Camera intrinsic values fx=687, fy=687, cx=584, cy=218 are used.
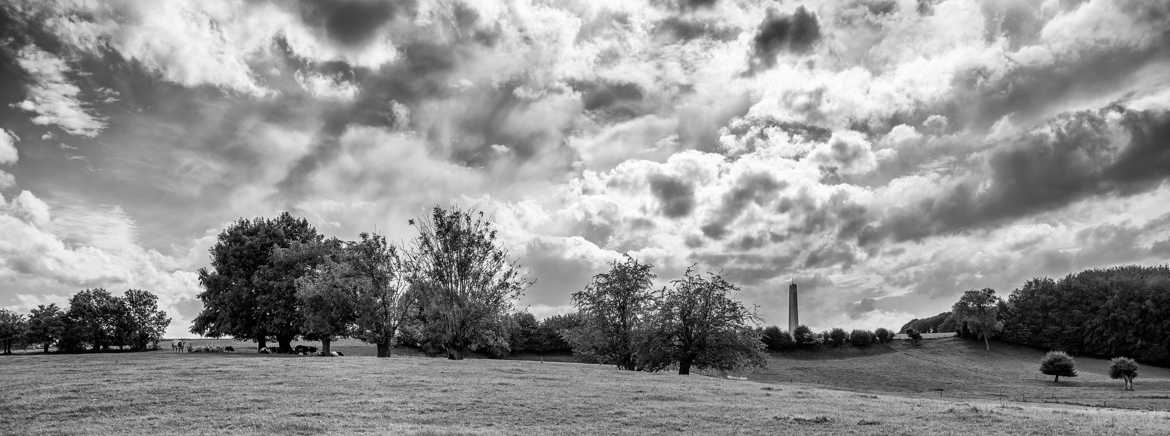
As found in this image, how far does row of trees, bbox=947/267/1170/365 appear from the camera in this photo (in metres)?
123

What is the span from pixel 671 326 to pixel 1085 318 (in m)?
115

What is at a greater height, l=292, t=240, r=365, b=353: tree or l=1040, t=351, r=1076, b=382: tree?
l=292, t=240, r=365, b=353: tree

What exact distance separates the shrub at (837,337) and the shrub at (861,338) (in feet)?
4.78

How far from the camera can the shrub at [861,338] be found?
412 ft

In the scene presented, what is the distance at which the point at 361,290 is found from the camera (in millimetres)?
68250

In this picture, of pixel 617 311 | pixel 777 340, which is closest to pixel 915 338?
pixel 777 340

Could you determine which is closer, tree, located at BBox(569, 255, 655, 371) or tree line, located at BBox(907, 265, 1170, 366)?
tree, located at BBox(569, 255, 655, 371)

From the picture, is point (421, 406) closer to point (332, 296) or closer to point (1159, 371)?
point (332, 296)

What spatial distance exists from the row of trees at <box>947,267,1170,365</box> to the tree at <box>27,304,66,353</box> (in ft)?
498

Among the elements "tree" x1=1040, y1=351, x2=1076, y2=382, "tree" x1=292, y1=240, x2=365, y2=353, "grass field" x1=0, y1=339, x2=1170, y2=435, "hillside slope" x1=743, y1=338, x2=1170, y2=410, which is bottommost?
"hillside slope" x1=743, y1=338, x2=1170, y2=410

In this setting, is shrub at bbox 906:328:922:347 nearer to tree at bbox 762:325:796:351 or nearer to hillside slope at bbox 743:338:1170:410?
hillside slope at bbox 743:338:1170:410

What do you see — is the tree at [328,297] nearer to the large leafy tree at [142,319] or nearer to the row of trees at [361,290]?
the row of trees at [361,290]

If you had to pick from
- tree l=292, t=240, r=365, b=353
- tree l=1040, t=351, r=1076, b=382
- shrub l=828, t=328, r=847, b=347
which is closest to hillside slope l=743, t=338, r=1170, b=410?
tree l=1040, t=351, r=1076, b=382

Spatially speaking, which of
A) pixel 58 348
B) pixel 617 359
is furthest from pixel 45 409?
pixel 58 348
